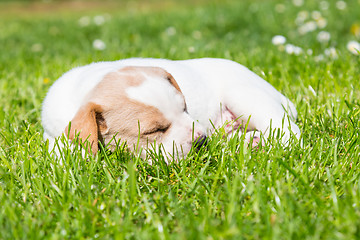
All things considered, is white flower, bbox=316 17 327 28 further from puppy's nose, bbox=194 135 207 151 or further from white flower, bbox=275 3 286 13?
puppy's nose, bbox=194 135 207 151

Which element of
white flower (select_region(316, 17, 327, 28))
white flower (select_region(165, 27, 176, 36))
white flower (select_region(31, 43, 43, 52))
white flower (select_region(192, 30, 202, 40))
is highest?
white flower (select_region(316, 17, 327, 28))

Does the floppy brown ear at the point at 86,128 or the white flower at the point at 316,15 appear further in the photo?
the white flower at the point at 316,15

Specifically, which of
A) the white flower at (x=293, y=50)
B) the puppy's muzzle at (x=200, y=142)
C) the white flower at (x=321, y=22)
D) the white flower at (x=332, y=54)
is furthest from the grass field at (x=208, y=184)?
the white flower at (x=321, y=22)

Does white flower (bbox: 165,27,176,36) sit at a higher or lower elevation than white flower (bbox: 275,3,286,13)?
lower

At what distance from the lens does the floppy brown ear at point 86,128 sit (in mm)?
2314

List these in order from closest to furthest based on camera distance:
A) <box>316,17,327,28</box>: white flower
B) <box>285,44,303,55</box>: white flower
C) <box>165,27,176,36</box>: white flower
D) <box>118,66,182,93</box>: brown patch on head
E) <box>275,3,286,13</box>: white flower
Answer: <box>118,66,182,93</box>: brown patch on head → <box>285,44,303,55</box>: white flower → <box>316,17,327,28</box>: white flower → <box>165,27,176,36</box>: white flower → <box>275,3,286,13</box>: white flower

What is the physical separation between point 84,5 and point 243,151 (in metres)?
18.4

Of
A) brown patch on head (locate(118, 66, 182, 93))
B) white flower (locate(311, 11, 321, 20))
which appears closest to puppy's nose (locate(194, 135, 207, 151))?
brown patch on head (locate(118, 66, 182, 93))

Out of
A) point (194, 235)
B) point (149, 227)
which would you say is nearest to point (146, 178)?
point (149, 227)

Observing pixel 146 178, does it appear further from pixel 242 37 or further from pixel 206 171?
pixel 242 37

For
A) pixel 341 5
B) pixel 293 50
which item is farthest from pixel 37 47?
pixel 341 5

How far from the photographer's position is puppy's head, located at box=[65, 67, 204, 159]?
2.48 meters

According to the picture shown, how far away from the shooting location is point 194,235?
154cm

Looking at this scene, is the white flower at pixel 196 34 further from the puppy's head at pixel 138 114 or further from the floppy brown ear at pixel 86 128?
the floppy brown ear at pixel 86 128
